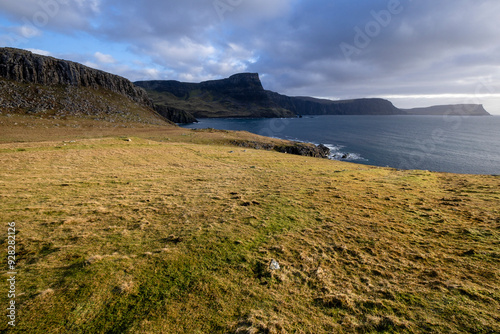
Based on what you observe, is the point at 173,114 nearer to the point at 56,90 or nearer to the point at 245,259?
the point at 56,90

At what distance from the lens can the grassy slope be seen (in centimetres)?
553

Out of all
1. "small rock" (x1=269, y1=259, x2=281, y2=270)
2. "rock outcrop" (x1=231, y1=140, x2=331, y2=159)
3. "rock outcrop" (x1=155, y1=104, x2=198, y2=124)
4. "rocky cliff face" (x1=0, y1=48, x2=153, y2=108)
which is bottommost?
"rock outcrop" (x1=231, y1=140, x2=331, y2=159)

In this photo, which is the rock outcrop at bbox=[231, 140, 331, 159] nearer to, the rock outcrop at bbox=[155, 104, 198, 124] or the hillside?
the hillside

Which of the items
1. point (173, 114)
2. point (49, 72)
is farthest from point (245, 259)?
point (173, 114)

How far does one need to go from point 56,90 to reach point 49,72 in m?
Result: 11.9

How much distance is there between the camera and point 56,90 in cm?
9875

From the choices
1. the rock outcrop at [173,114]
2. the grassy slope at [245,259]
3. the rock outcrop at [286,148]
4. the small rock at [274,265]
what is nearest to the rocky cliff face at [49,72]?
the rock outcrop at [173,114]

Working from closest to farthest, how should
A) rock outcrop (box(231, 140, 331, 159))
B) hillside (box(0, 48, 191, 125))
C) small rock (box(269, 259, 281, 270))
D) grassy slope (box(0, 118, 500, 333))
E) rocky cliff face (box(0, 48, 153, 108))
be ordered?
grassy slope (box(0, 118, 500, 333)) < small rock (box(269, 259, 281, 270)) < rock outcrop (box(231, 140, 331, 159)) < hillside (box(0, 48, 191, 125)) < rocky cliff face (box(0, 48, 153, 108))

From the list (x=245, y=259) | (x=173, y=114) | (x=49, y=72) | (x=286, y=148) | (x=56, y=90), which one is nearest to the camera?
(x=245, y=259)

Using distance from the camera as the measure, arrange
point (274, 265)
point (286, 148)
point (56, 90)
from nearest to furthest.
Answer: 1. point (274, 265)
2. point (286, 148)
3. point (56, 90)

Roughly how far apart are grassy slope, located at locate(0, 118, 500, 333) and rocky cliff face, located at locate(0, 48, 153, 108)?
383ft

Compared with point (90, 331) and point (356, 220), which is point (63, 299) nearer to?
point (90, 331)

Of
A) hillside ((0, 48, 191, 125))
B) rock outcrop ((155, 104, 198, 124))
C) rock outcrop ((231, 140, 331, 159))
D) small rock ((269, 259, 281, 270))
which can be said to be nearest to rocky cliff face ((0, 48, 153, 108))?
hillside ((0, 48, 191, 125))

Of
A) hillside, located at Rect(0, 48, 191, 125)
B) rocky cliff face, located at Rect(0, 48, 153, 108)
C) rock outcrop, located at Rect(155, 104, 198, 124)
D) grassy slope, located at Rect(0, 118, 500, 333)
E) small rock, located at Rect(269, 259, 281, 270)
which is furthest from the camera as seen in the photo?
rock outcrop, located at Rect(155, 104, 198, 124)
